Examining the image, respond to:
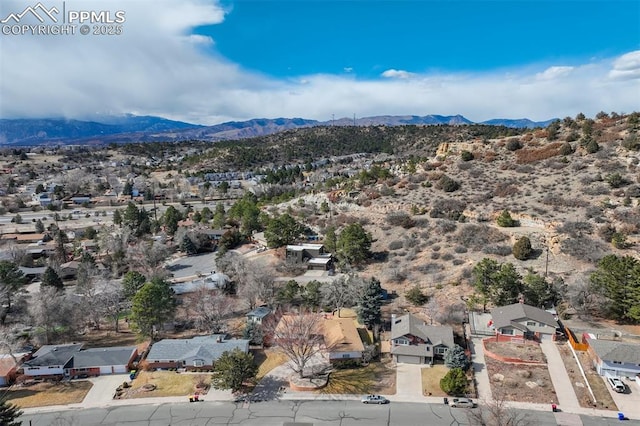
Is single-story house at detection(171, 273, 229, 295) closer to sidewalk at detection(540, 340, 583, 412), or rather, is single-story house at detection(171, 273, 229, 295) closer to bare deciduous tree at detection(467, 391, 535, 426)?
bare deciduous tree at detection(467, 391, 535, 426)

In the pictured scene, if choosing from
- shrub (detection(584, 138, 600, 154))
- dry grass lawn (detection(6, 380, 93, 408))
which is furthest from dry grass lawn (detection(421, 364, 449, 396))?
shrub (detection(584, 138, 600, 154))

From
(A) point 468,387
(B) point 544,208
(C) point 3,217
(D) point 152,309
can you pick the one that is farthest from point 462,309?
(C) point 3,217

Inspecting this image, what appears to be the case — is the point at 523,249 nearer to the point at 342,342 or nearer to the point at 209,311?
the point at 342,342

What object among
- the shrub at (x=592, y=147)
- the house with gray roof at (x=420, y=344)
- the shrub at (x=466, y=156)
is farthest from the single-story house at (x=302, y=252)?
the shrub at (x=592, y=147)

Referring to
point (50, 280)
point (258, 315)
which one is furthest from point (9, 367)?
point (258, 315)

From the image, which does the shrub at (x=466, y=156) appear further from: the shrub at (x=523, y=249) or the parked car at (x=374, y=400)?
the parked car at (x=374, y=400)

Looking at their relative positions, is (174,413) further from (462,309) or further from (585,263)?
(585,263)
